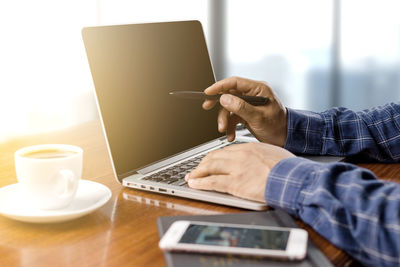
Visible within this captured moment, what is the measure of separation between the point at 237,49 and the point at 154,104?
8.79ft

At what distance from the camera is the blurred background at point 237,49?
7.55 feet

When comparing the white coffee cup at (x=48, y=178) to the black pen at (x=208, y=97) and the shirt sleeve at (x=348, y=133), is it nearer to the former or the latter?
the black pen at (x=208, y=97)

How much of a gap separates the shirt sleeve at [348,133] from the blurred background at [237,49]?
1519mm

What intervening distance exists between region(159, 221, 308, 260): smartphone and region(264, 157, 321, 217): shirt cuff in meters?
0.09

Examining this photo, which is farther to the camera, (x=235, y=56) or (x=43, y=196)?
(x=235, y=56)

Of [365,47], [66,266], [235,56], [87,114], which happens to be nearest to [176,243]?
[66,266]

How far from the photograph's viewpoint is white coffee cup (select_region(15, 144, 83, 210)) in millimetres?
709

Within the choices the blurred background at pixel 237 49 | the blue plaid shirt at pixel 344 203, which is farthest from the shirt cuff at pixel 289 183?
the blurred background at pixel 237 49

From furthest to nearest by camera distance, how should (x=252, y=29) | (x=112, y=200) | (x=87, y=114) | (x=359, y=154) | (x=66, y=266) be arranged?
(x=252, y=29) → (x=87, y=114) → (x=359, y=154) → (x=112, y=200) → (x=66, y=266)

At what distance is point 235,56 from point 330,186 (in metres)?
A: 3.02

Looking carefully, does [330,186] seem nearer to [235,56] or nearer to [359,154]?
[359,154]

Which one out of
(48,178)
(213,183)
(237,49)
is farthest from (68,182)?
(237,49)

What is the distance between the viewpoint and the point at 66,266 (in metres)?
0.60

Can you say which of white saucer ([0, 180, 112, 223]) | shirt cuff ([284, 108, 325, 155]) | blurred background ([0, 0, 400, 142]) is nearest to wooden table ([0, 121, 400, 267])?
white saucer ([0, 180, 112, 223])
